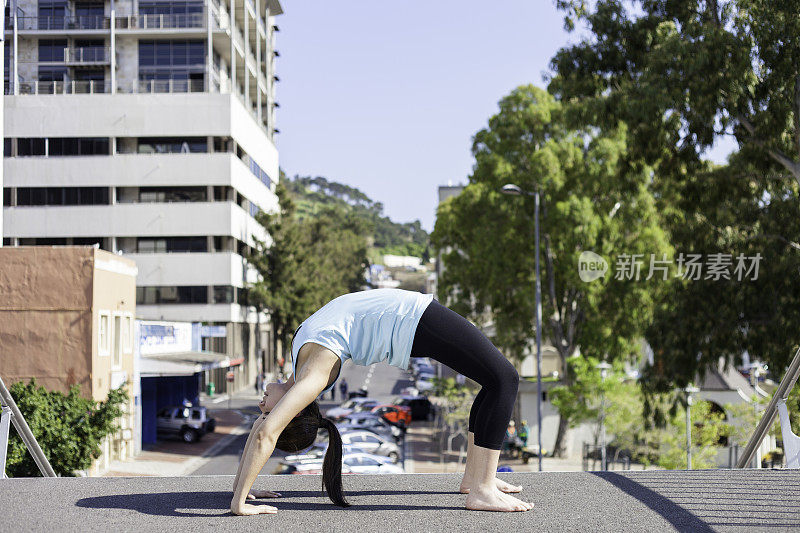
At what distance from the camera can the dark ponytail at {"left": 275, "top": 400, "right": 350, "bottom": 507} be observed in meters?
4.57

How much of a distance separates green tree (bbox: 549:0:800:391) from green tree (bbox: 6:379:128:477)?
12072 mm

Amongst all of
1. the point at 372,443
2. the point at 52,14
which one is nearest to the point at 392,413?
the point at 372,443

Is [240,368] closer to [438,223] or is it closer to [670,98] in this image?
[438,223]

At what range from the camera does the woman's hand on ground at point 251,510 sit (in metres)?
4.36

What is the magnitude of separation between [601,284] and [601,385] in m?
4.66

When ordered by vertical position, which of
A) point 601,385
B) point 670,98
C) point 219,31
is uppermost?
point 219,31

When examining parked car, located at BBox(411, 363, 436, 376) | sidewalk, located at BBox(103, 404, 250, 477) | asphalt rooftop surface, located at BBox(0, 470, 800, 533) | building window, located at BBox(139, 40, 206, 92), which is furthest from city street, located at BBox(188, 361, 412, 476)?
building window, located at BBox(139, 40, 206, 92)

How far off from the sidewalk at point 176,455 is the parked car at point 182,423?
340mm

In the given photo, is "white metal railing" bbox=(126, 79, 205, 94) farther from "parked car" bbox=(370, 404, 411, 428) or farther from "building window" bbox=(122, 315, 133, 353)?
"building window" bbox=(122, 315, 133, 353)

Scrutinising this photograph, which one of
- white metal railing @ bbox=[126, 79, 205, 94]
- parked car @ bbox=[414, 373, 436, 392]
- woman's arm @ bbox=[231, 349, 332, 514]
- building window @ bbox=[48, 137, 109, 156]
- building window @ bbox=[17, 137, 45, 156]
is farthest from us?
parked car @ bbox=[414, 373, 436, 392]

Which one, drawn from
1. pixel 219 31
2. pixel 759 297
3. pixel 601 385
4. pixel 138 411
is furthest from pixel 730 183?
pixel 219 31

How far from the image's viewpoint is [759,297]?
18.8 m

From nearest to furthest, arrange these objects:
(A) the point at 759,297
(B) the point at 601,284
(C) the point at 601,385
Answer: (A) the point at 759,297 → (C) the point at 601,385 → (B) the point at 601,284

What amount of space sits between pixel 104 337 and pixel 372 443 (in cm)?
1048
